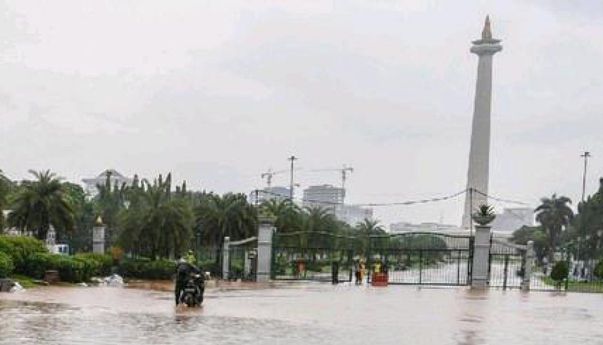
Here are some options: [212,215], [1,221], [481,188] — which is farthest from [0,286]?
[481,188]

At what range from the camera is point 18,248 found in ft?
90.4

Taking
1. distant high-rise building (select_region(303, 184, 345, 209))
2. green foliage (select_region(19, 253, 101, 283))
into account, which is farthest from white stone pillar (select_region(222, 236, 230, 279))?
distant high-rise building (select_region(303, 184, 345, 209))

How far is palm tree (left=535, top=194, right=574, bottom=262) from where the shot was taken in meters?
99.4

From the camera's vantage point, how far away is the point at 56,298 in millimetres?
21172

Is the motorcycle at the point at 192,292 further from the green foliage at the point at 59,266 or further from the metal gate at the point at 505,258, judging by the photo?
the metal gate at the point at 505,258

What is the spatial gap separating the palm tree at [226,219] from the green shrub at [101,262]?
911 centimetres

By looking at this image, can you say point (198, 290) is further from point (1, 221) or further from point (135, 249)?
point (135, 249)

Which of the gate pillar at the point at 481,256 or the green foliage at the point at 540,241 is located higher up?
the gate pillar at the point at 481,256

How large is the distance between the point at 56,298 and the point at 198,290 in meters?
4.17

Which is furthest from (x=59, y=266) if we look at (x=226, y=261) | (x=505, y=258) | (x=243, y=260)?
(x=505, y=258)

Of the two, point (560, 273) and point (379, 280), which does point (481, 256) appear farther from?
point (560, 273)

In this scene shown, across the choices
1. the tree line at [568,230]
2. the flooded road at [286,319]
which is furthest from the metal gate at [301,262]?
the tree line at [568,230]

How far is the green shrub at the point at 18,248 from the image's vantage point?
88.5 feet

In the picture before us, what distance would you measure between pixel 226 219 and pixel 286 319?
26.6 m
